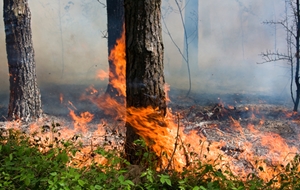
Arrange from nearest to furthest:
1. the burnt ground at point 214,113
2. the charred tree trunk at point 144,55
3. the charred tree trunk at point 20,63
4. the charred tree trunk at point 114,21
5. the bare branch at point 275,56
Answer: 1. the charred tree trunk at point 144,55
2. the burnt ground at point 214,113
3. the charred tree trunk at point 20,63
4. the bare branch at point 275,56
5. the charred tree trunk at point 114,21

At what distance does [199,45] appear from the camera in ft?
20.0

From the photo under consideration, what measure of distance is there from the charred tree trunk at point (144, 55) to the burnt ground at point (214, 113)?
1514 mm

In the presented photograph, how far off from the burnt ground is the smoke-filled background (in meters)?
0.16

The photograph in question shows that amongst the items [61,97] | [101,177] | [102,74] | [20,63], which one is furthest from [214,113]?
[20,63]

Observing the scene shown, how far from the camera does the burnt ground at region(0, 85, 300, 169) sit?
5023mm

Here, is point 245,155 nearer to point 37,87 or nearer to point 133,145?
point 133,145

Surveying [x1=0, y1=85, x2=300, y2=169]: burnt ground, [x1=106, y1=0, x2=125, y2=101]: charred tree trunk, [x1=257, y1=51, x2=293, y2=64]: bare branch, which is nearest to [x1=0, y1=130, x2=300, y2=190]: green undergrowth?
[x1=0, y1=85, x2=300, y2=169]: burnt ground

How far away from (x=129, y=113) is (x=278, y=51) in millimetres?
3463

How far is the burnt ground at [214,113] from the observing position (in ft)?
16.5

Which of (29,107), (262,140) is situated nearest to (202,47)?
(262,140)

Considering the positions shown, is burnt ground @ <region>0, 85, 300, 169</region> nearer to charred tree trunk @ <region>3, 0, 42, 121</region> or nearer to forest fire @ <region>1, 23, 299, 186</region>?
forest fire @ <region>1, 23, 299, 186</region>

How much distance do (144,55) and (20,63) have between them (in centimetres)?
291

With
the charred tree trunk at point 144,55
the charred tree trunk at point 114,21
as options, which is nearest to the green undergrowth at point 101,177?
the charred tree trunk at point 144,55

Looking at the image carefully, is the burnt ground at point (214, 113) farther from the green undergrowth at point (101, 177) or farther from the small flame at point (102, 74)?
the green undergrowth at point (101, 177)
